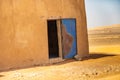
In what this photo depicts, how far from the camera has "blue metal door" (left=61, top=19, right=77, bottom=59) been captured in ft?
42.0

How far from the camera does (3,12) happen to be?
10867 mm

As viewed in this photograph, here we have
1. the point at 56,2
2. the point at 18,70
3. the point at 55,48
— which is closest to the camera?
the point at 18,70

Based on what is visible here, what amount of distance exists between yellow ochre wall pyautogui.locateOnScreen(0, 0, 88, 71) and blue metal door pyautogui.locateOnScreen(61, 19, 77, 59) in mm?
585

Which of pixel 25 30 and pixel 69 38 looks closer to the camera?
pixel 25 30

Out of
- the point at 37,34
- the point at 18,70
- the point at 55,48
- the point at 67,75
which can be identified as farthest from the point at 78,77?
the point at 55,48

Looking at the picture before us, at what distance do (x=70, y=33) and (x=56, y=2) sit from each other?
1875 millimetres

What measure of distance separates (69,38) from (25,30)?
9.09ft

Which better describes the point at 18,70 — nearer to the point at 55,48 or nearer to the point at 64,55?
the point at 64,55

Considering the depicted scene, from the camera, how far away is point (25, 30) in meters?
11.4

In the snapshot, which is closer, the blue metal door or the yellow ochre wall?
the yellow ochre wall

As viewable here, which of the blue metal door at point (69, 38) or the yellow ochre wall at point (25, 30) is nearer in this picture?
the yellow ochre wall at point (25, 30)

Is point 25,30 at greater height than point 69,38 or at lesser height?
greater

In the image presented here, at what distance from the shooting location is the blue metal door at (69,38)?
12805 millimetres

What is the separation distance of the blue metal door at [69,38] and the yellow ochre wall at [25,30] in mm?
585
